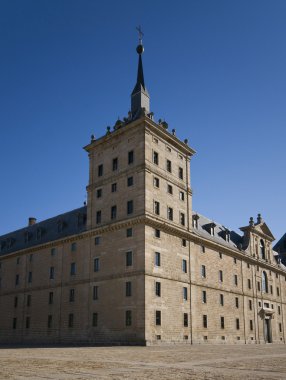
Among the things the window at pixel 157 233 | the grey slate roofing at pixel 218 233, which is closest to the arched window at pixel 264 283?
the grey slate roofing at pixel 218 233

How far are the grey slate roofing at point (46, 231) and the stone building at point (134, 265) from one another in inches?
9.1

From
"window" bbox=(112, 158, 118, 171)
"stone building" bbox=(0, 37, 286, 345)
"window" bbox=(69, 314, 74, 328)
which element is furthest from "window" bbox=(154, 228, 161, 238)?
"window" bbox=(69, 314, 74, 328)

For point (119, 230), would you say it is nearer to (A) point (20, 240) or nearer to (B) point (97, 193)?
(B) point (97, 193)

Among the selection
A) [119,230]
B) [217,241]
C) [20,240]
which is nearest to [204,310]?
[217,241]

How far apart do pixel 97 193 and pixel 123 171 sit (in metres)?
5.14

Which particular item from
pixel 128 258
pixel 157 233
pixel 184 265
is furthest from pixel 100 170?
pixel 184 265

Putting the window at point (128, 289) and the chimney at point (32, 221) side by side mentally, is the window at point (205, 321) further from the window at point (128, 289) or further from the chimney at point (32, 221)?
the chimney at point (32, 221)

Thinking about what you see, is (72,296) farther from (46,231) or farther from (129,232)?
(46,231)

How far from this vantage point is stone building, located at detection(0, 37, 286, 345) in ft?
147

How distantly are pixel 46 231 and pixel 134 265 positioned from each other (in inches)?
952

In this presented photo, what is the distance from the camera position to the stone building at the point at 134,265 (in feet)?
147

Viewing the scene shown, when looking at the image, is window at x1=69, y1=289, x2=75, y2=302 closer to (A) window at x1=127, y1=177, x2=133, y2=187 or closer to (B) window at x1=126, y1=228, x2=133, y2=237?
(B) window at x1=126, y1=228, x2=133, y2=237

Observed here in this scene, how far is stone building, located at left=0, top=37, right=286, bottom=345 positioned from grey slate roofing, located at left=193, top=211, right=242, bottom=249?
1.05 ft

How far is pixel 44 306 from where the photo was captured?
55281mm
